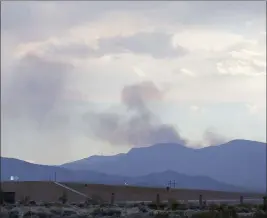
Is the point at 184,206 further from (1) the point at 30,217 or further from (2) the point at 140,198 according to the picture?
(2) the point at 140,198

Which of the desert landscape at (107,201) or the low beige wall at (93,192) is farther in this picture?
the low beige wall at (93,192)

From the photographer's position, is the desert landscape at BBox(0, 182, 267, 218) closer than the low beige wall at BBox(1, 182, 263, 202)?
Yes

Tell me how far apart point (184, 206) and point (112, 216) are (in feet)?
41.1

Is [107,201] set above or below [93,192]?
below

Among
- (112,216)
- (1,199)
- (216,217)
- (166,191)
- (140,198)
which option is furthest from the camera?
(166,191)

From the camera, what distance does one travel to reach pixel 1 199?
63688mm

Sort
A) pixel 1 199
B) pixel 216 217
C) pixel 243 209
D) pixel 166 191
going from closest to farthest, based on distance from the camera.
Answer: pixel 216 217 → pixel 243 209 → pixel 1 199 → pixel 166 191

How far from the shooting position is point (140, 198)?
293 ft

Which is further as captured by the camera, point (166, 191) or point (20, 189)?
point (166, 191)

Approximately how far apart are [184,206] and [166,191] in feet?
124

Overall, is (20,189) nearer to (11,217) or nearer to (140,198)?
(140,198)

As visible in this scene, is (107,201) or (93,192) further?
(93,192)

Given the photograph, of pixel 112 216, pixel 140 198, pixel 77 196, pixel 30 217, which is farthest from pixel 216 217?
pixel 140 198

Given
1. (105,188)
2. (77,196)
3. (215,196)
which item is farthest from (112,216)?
(215,196)
